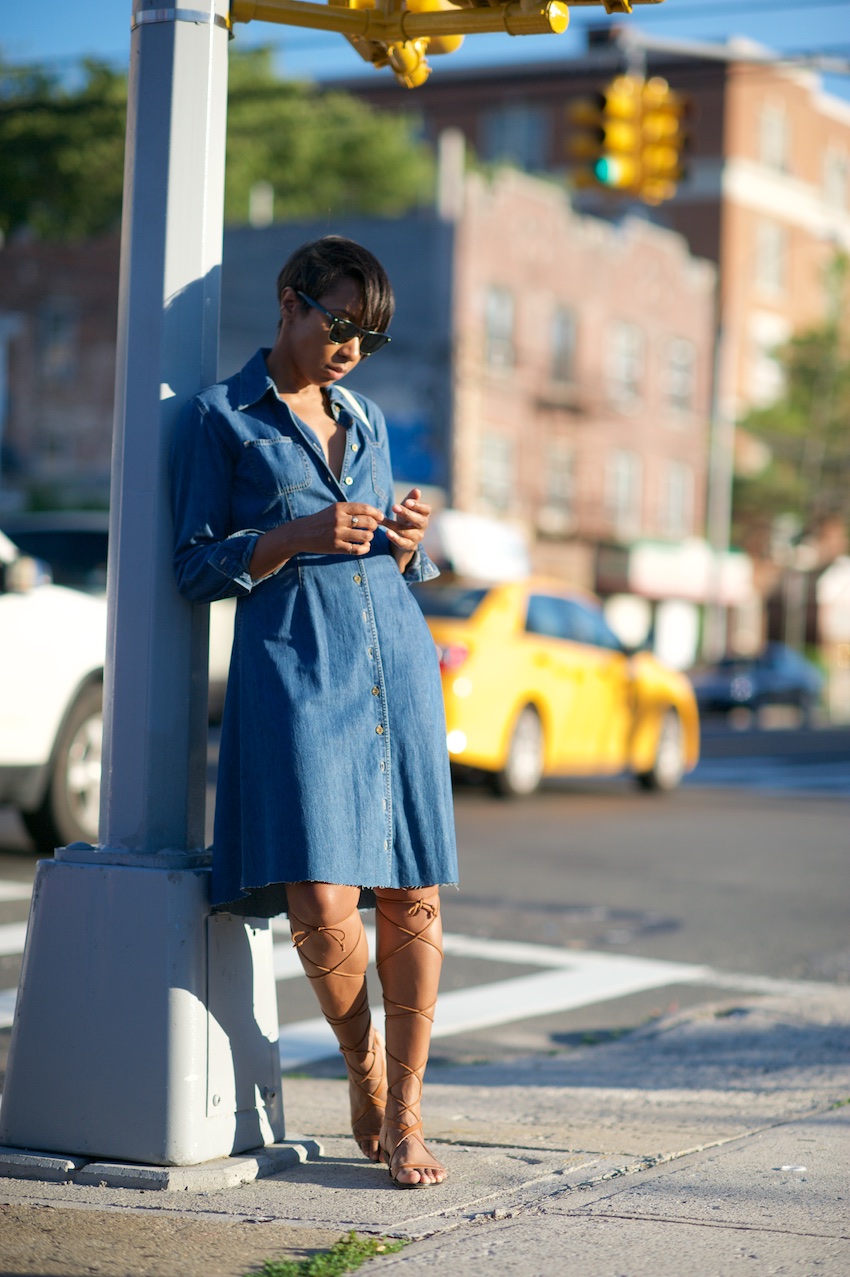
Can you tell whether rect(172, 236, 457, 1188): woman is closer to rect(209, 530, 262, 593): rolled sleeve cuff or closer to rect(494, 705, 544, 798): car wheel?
rect(209, 530, 262, 593): rolled sleeve cuff

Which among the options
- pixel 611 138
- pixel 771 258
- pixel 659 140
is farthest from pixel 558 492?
pixel 611 138

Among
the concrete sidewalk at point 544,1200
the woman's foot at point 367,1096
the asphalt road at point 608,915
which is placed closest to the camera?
the concrete sidewalk at point 544,1200

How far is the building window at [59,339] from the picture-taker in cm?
3950

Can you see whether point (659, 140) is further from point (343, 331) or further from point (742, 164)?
point (742, 164)

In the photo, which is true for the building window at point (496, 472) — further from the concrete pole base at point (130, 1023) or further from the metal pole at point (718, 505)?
the concrete pole base at point (130, 1023)

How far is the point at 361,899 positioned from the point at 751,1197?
102cm

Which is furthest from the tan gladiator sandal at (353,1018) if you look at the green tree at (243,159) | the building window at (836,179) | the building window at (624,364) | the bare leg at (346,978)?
the building window at (836,179)

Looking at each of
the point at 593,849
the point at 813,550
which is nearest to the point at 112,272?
the point at 813,550

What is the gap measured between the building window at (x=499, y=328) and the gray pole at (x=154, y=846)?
112 ft

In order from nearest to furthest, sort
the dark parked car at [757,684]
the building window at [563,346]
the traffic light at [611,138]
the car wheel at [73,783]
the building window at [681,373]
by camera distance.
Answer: the car wheel at [73,783]
the traffic light at [611,138]
the dark parked car at [757,684]
the building window at [563,346]
the building window at [681,373]

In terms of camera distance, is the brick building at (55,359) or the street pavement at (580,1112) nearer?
the street pavement at (580,1112)

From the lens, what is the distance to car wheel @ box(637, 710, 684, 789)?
1462 cm

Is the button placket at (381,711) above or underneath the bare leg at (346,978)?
above

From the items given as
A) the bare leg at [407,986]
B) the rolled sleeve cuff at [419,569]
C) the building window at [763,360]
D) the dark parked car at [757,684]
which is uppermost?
the building window at [763,360]
